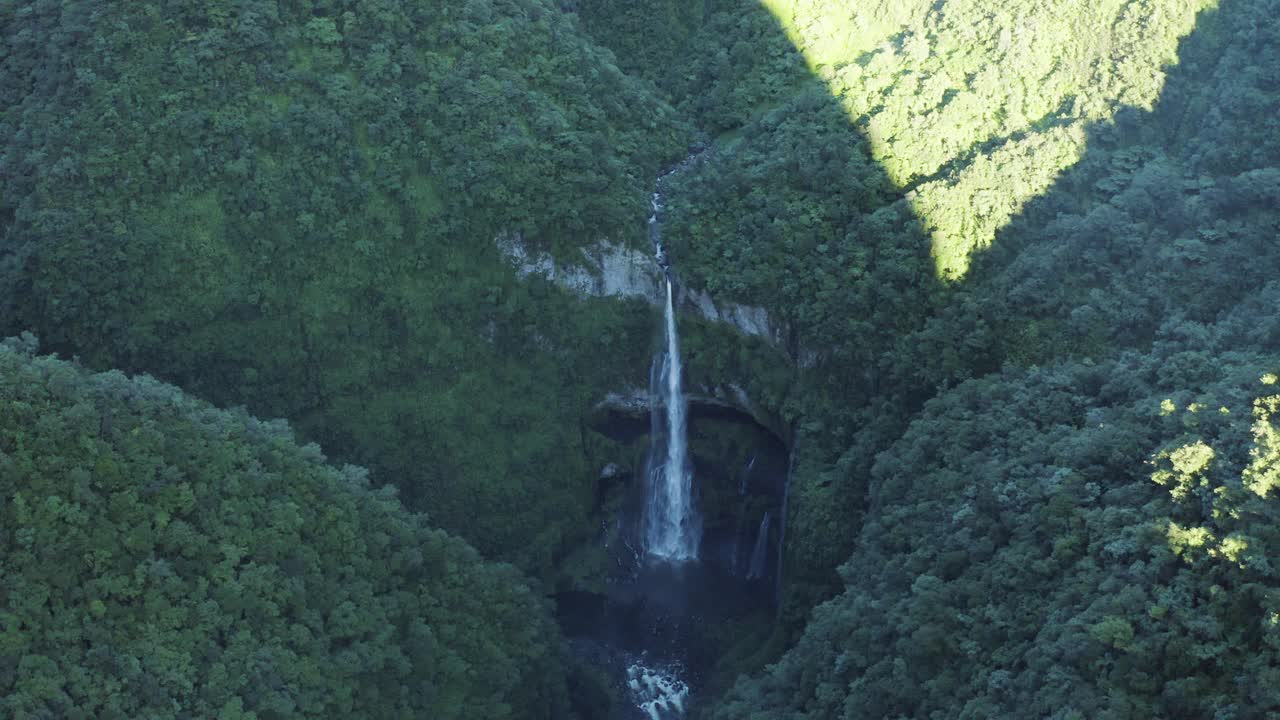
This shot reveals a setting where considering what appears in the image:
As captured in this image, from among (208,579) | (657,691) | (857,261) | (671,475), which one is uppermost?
(857,261)

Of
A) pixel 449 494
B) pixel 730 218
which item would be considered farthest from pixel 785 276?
pixel 449 494

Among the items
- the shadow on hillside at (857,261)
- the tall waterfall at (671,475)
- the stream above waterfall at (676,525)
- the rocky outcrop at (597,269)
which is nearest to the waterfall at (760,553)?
the stream above waterfall at (676,525)

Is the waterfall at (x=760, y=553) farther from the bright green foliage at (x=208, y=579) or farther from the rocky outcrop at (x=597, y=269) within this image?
the bright green foliage at (x=208, y=579)

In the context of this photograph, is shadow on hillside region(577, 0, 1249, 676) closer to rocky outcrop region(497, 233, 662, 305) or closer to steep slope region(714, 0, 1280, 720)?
steep slope region(714, 0, 1280, 720)

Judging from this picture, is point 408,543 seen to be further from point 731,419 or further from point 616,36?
point 616,36

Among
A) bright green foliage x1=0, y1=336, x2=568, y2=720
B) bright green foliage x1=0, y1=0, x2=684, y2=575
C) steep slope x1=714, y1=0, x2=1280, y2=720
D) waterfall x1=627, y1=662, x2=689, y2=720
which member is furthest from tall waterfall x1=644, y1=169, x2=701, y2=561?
bright green foliage x1=0, y1=336, x2=568, y2=720

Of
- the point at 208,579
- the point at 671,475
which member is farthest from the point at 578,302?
the point at 208,579

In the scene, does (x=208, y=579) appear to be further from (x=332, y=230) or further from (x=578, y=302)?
(x=578, y=302)
